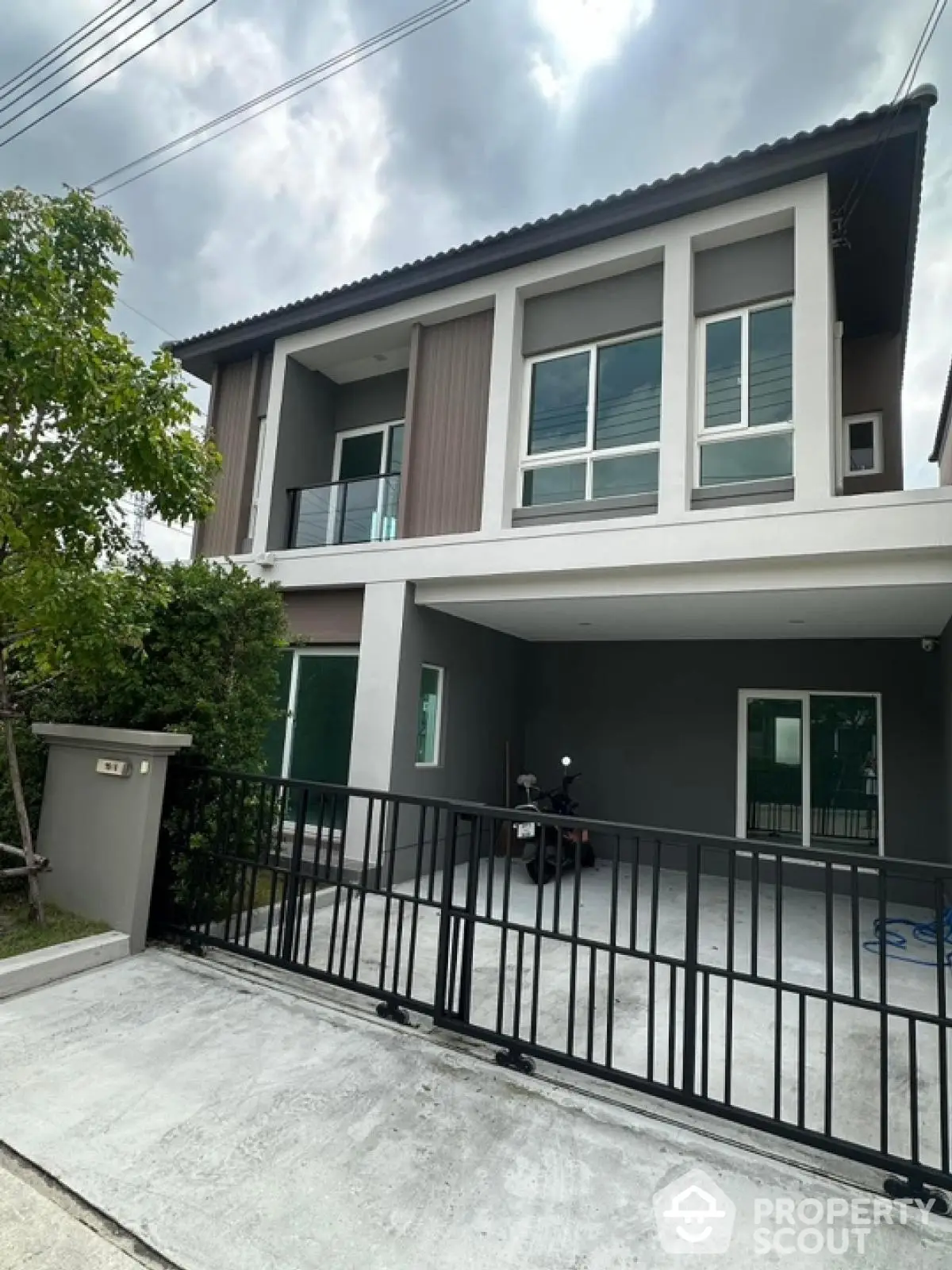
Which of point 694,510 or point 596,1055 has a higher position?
point 694,510

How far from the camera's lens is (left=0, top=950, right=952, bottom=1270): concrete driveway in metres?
2.00

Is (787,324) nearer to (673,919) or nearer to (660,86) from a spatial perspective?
(660,86)

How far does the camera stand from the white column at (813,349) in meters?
5.16

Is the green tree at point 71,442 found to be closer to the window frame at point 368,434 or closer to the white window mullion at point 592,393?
the white window mullion at point 592,393

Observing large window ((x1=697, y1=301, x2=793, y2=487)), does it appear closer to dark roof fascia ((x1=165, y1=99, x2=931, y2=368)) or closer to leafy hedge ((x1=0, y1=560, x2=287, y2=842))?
dark roof fascia ((x1=165, y1=99, x2=931, y2=368))

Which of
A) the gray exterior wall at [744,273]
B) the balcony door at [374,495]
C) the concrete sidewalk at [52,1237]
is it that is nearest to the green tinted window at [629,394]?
the gray exterior wall at [744,273]

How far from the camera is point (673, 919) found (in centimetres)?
578

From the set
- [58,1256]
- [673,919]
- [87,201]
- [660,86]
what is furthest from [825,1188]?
[660,86]

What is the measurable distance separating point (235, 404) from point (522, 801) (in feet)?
21.6

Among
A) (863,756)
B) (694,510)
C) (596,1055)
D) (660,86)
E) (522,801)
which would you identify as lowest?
(596,1055)

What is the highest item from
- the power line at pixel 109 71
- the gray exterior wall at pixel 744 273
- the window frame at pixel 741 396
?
the power line at pixel 109 71

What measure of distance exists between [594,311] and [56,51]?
16.9 feet

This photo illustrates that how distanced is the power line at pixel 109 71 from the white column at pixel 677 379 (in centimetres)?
425

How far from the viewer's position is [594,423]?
21.4 ft
